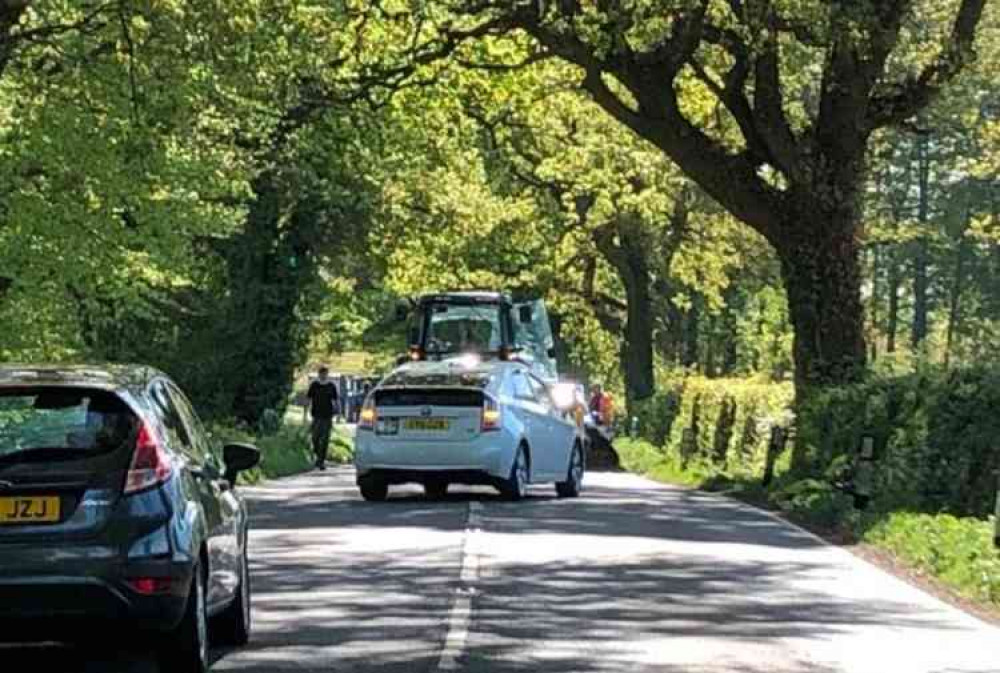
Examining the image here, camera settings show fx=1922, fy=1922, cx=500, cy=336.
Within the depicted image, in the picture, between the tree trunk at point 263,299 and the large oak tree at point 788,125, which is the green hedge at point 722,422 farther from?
the tree trunk at point 263,299

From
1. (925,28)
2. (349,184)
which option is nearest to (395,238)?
(349,184)

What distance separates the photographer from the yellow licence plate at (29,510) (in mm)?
9383

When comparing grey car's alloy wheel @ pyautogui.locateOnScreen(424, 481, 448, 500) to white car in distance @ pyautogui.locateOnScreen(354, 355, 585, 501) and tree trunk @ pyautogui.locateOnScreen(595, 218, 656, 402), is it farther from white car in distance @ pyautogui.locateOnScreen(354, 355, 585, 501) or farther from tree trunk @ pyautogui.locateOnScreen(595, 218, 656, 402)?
tree trunk @ pyautogui.locateOnScreen(595, 218, 656, 402)

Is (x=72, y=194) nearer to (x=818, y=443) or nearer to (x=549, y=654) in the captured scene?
(x=818, y=443)

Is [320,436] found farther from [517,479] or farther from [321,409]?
[517,479]

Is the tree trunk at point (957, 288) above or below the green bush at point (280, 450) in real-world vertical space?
above

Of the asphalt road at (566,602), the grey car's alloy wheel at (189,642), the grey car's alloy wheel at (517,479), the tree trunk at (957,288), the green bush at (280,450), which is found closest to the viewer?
the grey car's alloy wheel at (189,642)

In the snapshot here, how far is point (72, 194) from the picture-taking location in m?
26.2

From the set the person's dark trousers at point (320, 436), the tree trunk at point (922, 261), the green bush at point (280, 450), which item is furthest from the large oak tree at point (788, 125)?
the tree trunk at point (922, 261)

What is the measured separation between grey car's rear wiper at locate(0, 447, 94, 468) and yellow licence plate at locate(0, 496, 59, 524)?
7.9 inches

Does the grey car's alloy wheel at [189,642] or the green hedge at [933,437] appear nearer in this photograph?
the grey car's alloy wheel at [189,642]

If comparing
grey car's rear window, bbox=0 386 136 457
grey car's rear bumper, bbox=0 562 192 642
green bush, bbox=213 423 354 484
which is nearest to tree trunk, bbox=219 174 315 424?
green bush, bbox=213 423 354 484

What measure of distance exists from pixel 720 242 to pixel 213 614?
4403 centimetres

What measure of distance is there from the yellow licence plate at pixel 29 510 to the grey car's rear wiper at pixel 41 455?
20 cm
